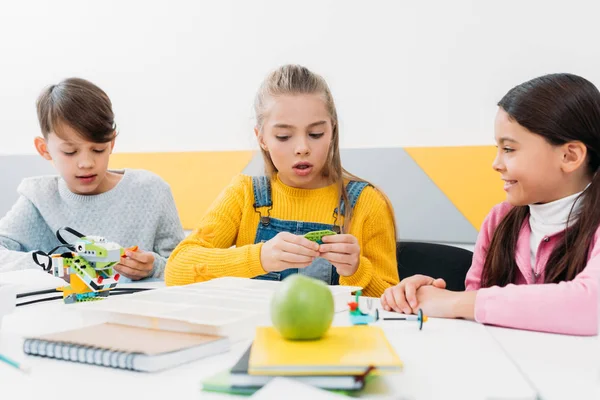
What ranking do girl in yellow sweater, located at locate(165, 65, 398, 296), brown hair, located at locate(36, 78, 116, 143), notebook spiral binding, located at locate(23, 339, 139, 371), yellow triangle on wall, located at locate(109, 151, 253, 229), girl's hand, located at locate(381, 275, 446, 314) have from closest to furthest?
1. notebook spiral binding, located at locate(23, 339, 139, 371)
2. girl's hand, located at locate(381, 275, 446, 314)
3. girl in yellow sweater, located at locate(165, 65, 398, 296)
4. brown hair, located at locate(36, 78, 116, 143)
5. yellow triangle on wall, located at locate(109, 151, 253, 229)

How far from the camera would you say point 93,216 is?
174cm

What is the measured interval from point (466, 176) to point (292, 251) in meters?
1.04

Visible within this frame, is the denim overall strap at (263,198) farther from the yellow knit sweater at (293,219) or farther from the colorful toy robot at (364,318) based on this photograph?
the colorful toy robot at (364,318)

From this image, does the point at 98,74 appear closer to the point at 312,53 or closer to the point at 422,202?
the point at 312,53

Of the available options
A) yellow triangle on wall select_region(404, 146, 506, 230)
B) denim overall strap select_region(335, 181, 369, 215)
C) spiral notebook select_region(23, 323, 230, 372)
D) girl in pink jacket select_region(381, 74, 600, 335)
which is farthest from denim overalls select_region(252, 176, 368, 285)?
spiral notebook select_region(23, 323, 230, 372)

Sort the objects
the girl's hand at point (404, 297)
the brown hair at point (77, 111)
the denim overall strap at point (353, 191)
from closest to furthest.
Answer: the girl's hand at point (404, 297), the denim overall strap at point (353, 191), the brown hair at point (77, 111)

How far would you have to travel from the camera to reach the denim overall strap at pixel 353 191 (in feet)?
4.81

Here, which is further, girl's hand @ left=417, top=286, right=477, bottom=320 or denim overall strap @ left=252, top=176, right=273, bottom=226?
denim overall strap @ left=252, top=176, right=273, bottom=226

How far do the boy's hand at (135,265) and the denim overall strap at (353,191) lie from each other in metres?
0.48

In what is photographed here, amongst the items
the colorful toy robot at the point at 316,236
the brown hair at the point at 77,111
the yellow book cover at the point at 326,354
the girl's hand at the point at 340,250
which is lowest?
the yellow book cover at the point at 326,354

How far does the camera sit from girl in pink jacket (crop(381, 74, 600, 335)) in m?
1.08

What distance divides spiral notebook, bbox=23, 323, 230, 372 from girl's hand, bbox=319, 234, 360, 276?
0.45 meters

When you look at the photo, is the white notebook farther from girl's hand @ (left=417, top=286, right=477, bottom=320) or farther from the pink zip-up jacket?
Answer: the pink zip-up jacket

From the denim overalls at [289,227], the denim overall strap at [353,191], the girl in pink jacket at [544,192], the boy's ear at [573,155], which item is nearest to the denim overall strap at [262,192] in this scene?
the denim overalls at [289,227]
